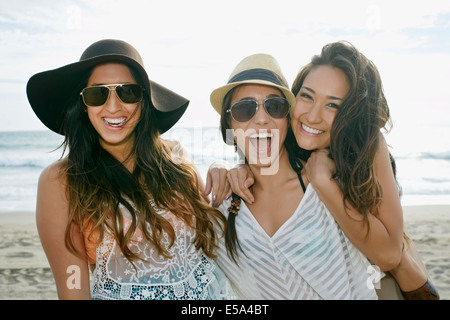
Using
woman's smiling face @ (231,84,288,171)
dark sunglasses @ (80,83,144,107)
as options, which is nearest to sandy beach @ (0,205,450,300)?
dark sunglasses @ (80,83,144,107)

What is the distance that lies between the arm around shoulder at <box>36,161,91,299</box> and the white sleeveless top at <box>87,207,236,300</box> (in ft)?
0.51

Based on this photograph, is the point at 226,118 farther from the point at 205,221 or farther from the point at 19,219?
the point at 19,219

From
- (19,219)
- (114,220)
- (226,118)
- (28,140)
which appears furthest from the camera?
(28,140)

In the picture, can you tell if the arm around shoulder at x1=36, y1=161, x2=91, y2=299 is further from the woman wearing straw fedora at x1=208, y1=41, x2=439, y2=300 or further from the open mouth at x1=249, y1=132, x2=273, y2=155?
the open mouth at x1=249, y1=132, x2=273, y2=155

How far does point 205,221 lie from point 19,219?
9583 millimetres

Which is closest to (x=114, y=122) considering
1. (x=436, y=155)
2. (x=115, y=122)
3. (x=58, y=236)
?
(x=115, y=122)

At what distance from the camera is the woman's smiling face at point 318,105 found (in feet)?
9.66

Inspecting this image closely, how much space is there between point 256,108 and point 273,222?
91cm

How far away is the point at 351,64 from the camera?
9.48ft

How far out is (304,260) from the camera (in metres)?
2.77

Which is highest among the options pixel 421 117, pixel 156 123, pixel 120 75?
pixel 120 75

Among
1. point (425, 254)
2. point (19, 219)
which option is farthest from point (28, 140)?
point (425, 254)

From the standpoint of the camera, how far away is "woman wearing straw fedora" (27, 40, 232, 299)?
2.76 m
